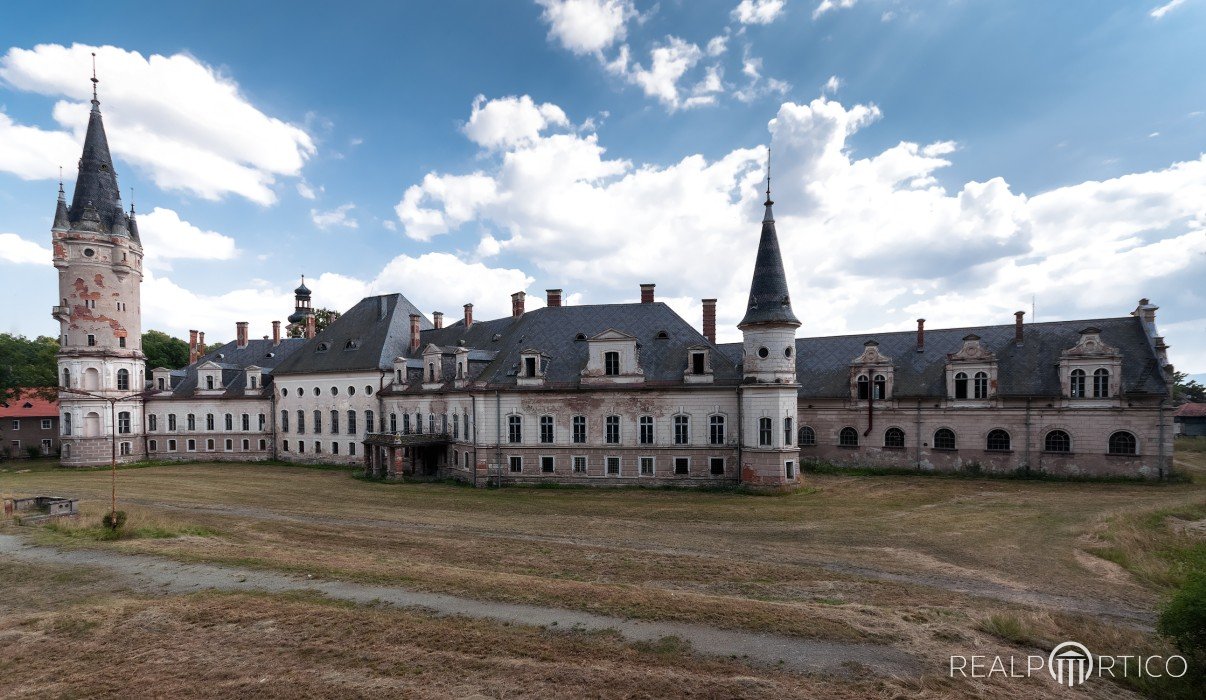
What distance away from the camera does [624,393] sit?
3228cm

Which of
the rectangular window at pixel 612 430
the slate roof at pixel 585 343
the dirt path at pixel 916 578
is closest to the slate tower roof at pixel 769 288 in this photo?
the slate roof at pixel 585 343

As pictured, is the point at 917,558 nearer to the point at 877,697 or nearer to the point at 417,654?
the point at 877,697

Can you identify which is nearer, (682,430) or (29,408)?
(682,430)

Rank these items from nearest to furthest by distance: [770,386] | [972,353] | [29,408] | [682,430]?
[770,386]
[682,430]
[972,353]
[29,408]

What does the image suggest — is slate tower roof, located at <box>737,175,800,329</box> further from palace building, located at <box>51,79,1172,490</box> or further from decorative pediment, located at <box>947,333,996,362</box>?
decorative pediment, located at <box>947,333,996,362</box>

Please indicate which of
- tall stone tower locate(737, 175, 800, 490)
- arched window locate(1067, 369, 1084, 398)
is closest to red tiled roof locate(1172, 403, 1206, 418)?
arched window locate(1067, 369, 1084, 398)

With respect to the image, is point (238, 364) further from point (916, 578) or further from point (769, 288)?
point (916, 578)

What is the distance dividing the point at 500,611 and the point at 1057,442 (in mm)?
38339

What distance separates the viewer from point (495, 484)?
33.1 m

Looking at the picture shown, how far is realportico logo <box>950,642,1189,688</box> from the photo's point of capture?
927 centimetres

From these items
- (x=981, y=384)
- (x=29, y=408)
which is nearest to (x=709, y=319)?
(x=981, y=384)

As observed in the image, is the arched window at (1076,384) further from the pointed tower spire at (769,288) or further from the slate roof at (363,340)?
the slate roof at (363,340)

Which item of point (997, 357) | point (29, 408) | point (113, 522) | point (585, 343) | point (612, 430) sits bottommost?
point (113, 522)

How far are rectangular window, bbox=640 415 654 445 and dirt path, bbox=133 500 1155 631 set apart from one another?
12.7 m
